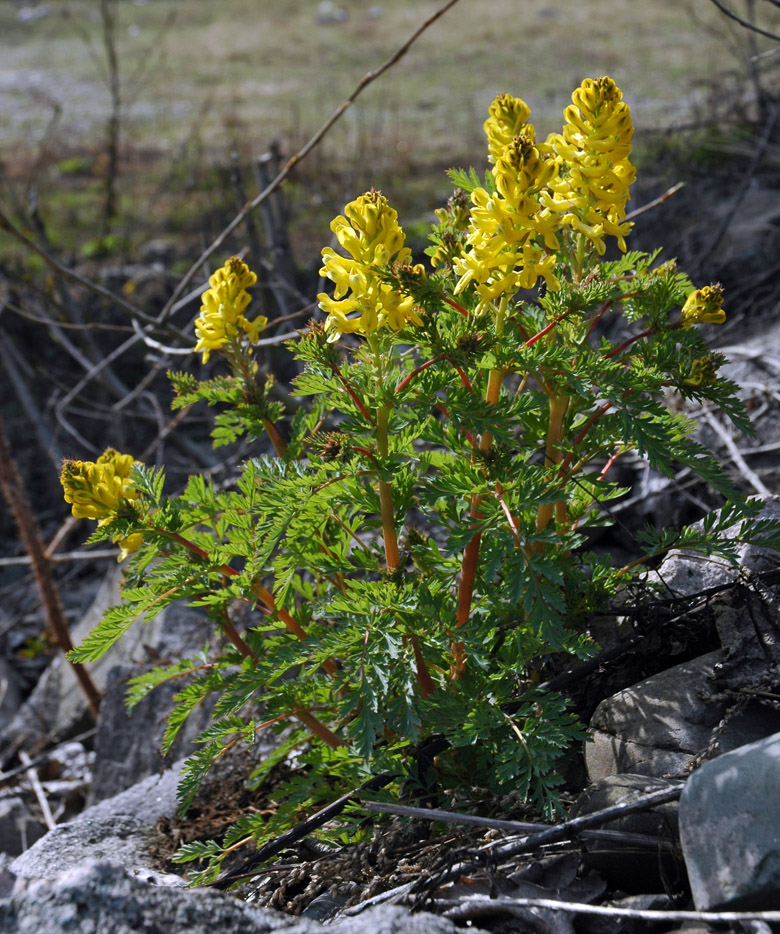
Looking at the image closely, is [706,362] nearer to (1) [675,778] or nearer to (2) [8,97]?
(1) [675,778]

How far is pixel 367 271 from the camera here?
5.89ft

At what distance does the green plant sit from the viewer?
1.79 metres

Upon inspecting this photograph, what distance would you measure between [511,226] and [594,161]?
0.98 feet

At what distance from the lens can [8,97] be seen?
18734 millimetres

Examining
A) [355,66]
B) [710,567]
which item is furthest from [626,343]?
[355,66]

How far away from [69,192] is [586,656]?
37.0 feet

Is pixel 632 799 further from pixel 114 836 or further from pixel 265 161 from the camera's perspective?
pixel 265 161

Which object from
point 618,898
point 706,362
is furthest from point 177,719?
point 706,362

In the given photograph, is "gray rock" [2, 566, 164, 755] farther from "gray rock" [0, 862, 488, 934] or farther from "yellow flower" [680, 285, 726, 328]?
"yellow flower" [680, 285, 726, 328]

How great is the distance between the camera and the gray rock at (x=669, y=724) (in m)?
1.98

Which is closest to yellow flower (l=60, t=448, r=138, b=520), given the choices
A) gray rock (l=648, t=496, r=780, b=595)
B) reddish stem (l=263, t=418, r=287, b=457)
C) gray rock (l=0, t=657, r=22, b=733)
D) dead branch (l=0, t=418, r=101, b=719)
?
reddish stem (l=263, t=418, r=287, b=457)

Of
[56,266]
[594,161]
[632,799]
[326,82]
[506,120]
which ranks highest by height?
[326,82]

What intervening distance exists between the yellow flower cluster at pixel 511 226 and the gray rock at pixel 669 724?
1.16 meters

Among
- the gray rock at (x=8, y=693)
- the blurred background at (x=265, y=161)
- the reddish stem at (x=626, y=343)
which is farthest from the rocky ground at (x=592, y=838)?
the gray rock at (x=8, y=693)
